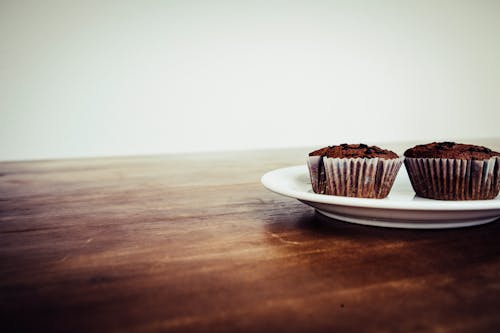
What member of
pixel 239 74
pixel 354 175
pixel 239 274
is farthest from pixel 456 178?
pixel 239 74

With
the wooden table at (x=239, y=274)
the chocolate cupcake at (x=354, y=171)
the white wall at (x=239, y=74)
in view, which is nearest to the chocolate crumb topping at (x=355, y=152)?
the chocolate cupcake at (x=354, y=171)

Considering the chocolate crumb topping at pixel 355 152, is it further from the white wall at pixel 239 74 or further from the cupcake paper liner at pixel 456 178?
the white wall at pixel 239 74

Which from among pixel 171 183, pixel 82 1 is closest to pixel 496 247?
pixel 171 183

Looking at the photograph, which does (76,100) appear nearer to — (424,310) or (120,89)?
(120,89)

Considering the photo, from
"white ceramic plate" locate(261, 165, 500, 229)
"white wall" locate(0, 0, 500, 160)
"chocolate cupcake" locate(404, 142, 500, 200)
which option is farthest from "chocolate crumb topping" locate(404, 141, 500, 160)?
"white wall" locate(0, 0, 500, 160)

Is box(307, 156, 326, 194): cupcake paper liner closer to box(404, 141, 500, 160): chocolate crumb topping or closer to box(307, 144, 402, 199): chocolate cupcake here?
box(307, 144, 402, 199): chocolate cupcake

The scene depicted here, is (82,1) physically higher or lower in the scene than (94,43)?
higher
